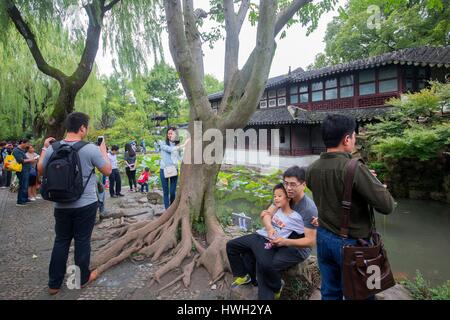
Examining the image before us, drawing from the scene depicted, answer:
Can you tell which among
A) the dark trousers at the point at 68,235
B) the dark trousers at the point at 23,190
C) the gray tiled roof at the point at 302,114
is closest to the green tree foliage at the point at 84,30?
the dark trousers at the point at 23,190

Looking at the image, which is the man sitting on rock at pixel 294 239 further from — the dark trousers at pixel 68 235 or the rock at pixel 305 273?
the dark trousers at pixel 68 235

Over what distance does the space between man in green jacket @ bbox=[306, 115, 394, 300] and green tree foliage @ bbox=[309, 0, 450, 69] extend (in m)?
15.4

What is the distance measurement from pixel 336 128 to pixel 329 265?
1.04 metres

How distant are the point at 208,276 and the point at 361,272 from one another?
6.44 feet

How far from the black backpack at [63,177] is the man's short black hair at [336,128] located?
7.64ft

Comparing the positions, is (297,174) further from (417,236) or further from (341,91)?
(341,91)

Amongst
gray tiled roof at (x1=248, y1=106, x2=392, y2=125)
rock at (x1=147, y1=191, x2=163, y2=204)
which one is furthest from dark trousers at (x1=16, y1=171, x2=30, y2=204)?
gray tiled roof at (x1=248, y1=106, x2=392, y2=125)

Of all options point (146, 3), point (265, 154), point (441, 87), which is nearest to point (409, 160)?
point (441, 87)

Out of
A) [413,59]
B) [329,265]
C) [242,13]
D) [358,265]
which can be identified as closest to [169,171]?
[242,13]

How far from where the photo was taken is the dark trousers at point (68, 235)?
2.98m

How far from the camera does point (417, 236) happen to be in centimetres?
796

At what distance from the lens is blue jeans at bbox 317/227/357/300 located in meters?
2.16

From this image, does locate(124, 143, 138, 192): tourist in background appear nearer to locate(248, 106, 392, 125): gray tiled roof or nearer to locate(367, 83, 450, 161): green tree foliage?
locate(367, 83, 450, 161): green tree foliage

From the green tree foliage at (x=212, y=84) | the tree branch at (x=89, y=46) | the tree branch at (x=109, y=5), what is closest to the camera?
the tree branch at (x=89, y=46)
